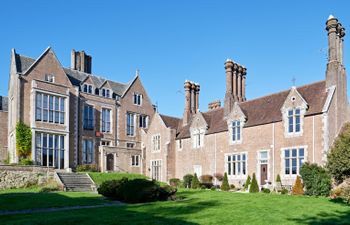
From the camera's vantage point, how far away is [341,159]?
23.1m

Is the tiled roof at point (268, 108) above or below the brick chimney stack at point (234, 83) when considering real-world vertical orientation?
below

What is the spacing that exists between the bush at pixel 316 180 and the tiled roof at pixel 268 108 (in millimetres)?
4682

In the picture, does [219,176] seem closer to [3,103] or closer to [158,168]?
[158,168]

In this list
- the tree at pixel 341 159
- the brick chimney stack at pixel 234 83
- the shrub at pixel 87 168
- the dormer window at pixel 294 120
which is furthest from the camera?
the shrub at pixel 87 168

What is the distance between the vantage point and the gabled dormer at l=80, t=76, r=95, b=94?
45359mm

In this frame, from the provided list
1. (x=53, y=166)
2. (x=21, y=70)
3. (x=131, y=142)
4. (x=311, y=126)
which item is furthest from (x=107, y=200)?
(x=131, y=142)

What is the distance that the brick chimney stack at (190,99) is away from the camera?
44781 millimetres

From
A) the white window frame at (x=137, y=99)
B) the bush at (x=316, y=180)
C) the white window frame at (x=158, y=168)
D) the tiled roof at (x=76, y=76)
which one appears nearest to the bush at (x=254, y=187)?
the bush at (x=316, y=180)

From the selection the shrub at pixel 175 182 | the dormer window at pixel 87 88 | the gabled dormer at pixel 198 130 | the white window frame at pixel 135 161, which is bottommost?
the shrub at pixel 175 182

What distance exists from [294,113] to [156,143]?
1971 cm

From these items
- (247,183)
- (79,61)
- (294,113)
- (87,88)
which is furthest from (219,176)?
→ (79,61)

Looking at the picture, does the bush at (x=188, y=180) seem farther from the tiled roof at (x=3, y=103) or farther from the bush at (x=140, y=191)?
the tiled roof at (x=3, y=103)

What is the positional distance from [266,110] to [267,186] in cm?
732

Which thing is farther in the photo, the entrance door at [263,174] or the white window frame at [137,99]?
the white window frame at [137,99]
